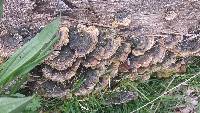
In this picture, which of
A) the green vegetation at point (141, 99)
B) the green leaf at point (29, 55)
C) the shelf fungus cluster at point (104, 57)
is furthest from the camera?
the green vegetation at point (141, 99)

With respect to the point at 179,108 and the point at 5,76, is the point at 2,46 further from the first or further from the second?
the point at 179,108

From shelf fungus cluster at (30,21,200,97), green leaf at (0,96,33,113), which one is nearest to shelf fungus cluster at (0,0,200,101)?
shelf fungus cluster at (30,21,200,97)

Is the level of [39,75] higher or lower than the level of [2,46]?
lower

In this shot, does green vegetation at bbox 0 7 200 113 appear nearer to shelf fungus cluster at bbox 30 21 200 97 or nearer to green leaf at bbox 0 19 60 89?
shelf fungus cluster at bbox 30 21 200 97

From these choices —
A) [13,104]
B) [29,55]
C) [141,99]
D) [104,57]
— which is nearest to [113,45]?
[104,57]

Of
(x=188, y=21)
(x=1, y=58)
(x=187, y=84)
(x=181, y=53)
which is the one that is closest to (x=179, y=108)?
(x=187, y=84)

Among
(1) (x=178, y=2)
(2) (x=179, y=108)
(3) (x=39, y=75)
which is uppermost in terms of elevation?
(1) (x=178, y=2)

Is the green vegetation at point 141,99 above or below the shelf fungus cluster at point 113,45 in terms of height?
below

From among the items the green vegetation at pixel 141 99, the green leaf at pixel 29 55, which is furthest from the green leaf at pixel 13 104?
the green vegetation at pixel 141 99

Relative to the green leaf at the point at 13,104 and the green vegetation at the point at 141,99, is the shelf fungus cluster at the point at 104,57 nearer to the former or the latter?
the green vegetation at the point at 141,99
